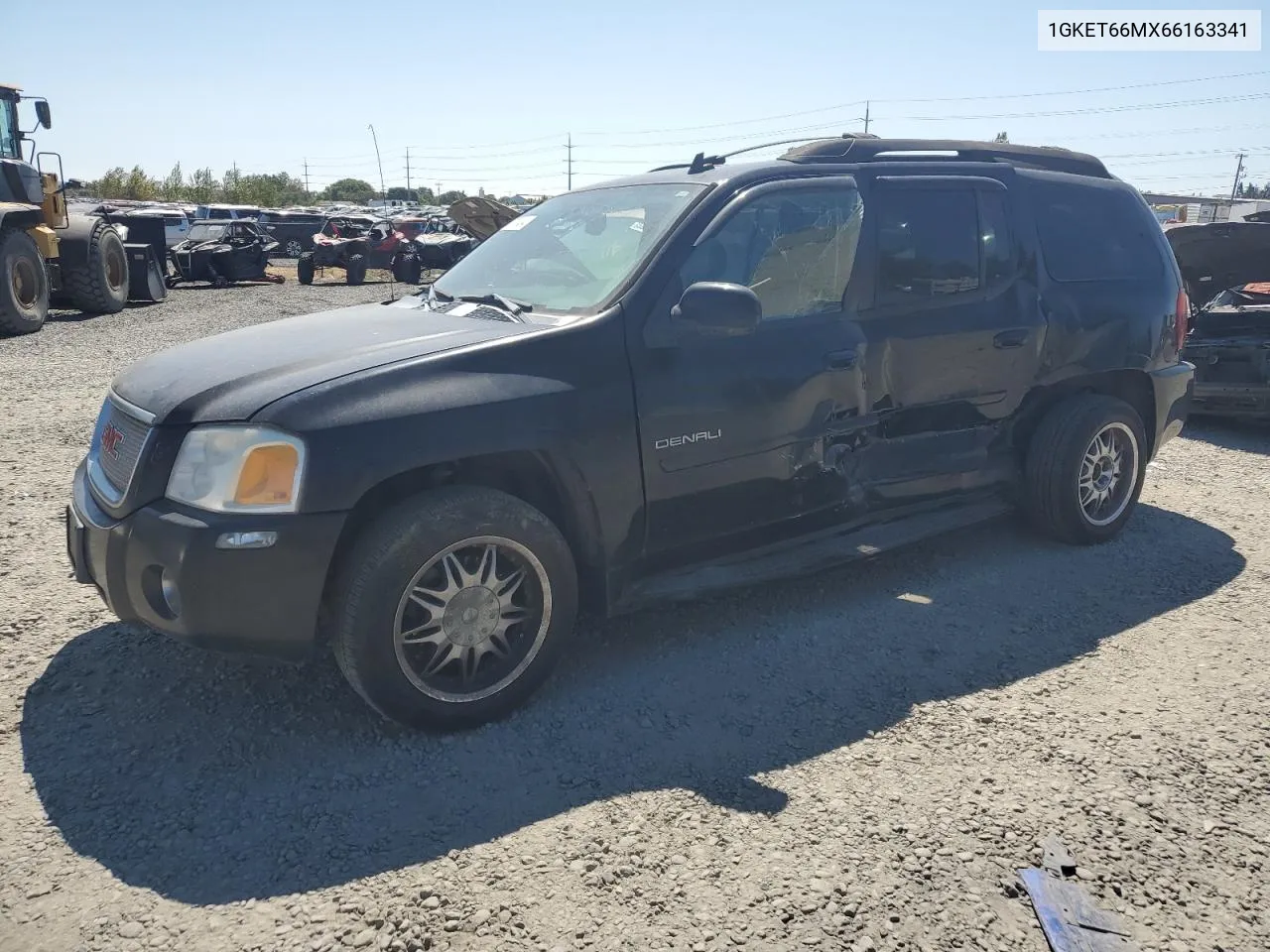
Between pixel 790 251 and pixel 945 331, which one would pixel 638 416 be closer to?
pixel 790 251

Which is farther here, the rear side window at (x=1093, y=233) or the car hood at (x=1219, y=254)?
the car hood at (x=1219, y=254)

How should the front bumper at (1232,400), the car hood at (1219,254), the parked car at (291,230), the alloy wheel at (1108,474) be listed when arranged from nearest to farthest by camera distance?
the alloy wheel at (1108,474)
the front bumper at (1232,400)
the car hood at (1219,254)
the parked car at (291,230)

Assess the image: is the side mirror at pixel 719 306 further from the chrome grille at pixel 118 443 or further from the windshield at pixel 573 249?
the chrome grille at pixel 118 443

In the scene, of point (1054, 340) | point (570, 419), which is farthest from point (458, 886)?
point (1054, 340)

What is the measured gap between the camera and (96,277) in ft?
49.5

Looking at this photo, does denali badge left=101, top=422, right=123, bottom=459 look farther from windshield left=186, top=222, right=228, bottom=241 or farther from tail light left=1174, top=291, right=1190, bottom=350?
windshield left=186, top=222, right=228, bottom=241

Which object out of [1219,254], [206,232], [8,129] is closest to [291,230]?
[206,232]

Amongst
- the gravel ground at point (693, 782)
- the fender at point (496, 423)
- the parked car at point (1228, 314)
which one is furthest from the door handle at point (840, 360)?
the parked car at point (1228, 314)

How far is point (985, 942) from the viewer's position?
2.30 m

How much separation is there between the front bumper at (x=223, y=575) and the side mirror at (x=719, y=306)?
1.41m

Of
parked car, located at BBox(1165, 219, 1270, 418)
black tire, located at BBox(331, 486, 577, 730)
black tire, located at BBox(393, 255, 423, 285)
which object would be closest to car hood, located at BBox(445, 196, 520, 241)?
black tire, located at BBox(393, 255, 423, 285)

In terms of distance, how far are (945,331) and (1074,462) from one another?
42.1 inches

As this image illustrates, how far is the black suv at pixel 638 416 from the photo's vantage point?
295 centimetres

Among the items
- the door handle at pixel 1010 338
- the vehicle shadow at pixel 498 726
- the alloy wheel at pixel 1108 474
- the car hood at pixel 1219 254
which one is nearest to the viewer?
the vehicle shadow at pixel 498 726
